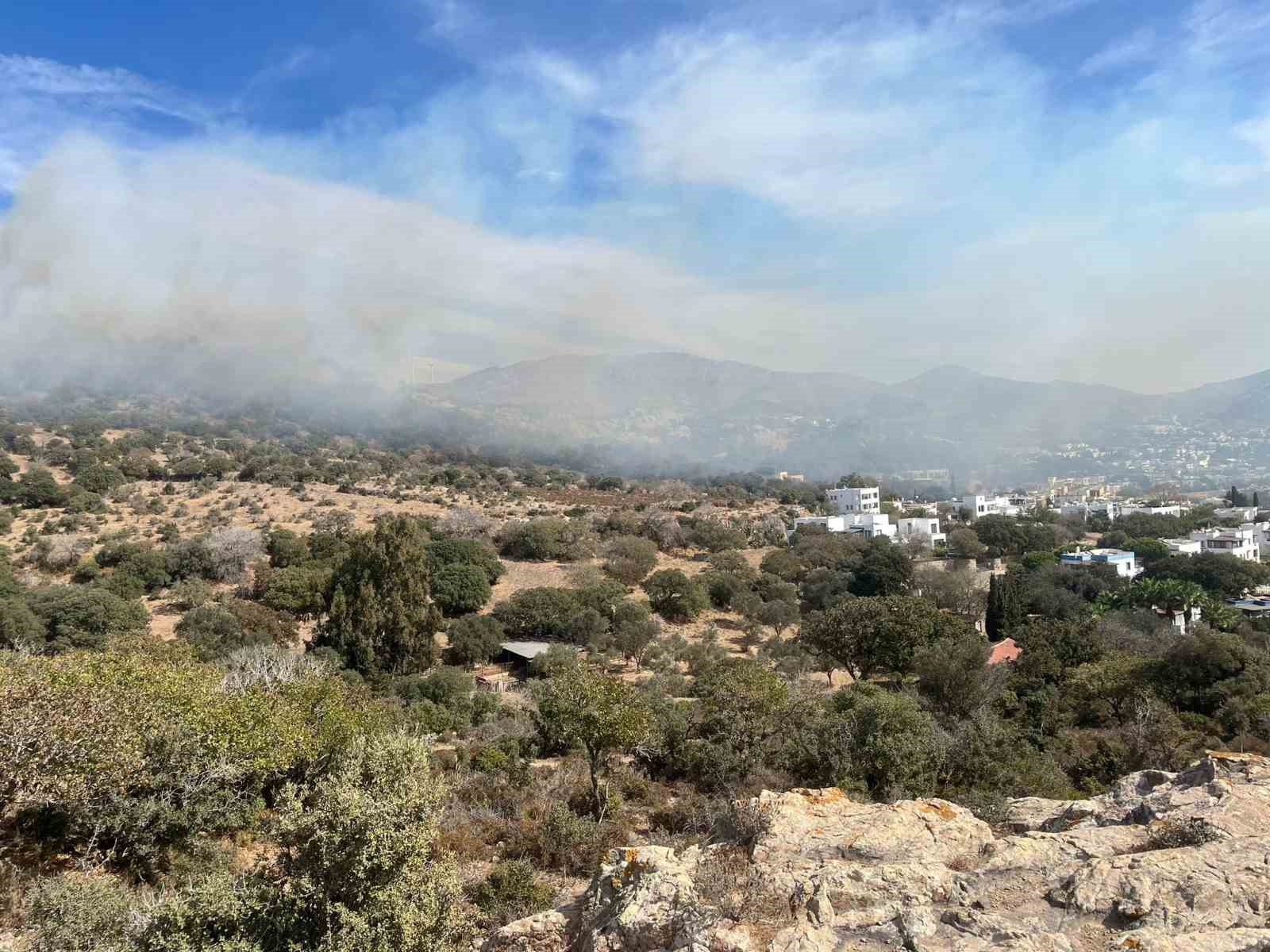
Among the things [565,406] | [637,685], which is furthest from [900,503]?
[565,406]

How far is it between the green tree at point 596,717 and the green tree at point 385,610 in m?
11.9

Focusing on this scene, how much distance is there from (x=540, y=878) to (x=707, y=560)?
105 feet

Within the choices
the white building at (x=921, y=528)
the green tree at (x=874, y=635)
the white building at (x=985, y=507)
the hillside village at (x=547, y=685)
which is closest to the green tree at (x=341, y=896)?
the hillside village at (x=547, y=685)

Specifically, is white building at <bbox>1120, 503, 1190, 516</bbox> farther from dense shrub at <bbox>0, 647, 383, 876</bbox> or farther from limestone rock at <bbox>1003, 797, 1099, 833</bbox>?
dense shrub at <bbox>0, 647, 383, 876</bbox>

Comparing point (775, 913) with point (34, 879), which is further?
point (34, 879)

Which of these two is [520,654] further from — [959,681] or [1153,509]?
[1153,509]

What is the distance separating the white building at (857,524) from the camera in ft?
184

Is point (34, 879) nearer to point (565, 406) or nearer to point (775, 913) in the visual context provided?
point (775, 913)

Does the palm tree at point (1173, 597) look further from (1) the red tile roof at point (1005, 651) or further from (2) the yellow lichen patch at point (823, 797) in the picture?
(2) the yellow lichen patch at point (823, 797)

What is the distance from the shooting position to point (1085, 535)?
6456cm

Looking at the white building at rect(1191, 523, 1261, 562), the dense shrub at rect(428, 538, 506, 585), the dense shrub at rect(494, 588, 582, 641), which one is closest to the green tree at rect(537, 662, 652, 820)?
the dense shrub at rect(494, 588, 582, 641)

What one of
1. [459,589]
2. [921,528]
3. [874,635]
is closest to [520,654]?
[459,589]

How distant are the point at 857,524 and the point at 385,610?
1680 inches

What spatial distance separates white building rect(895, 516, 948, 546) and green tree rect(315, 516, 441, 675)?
43.6m
